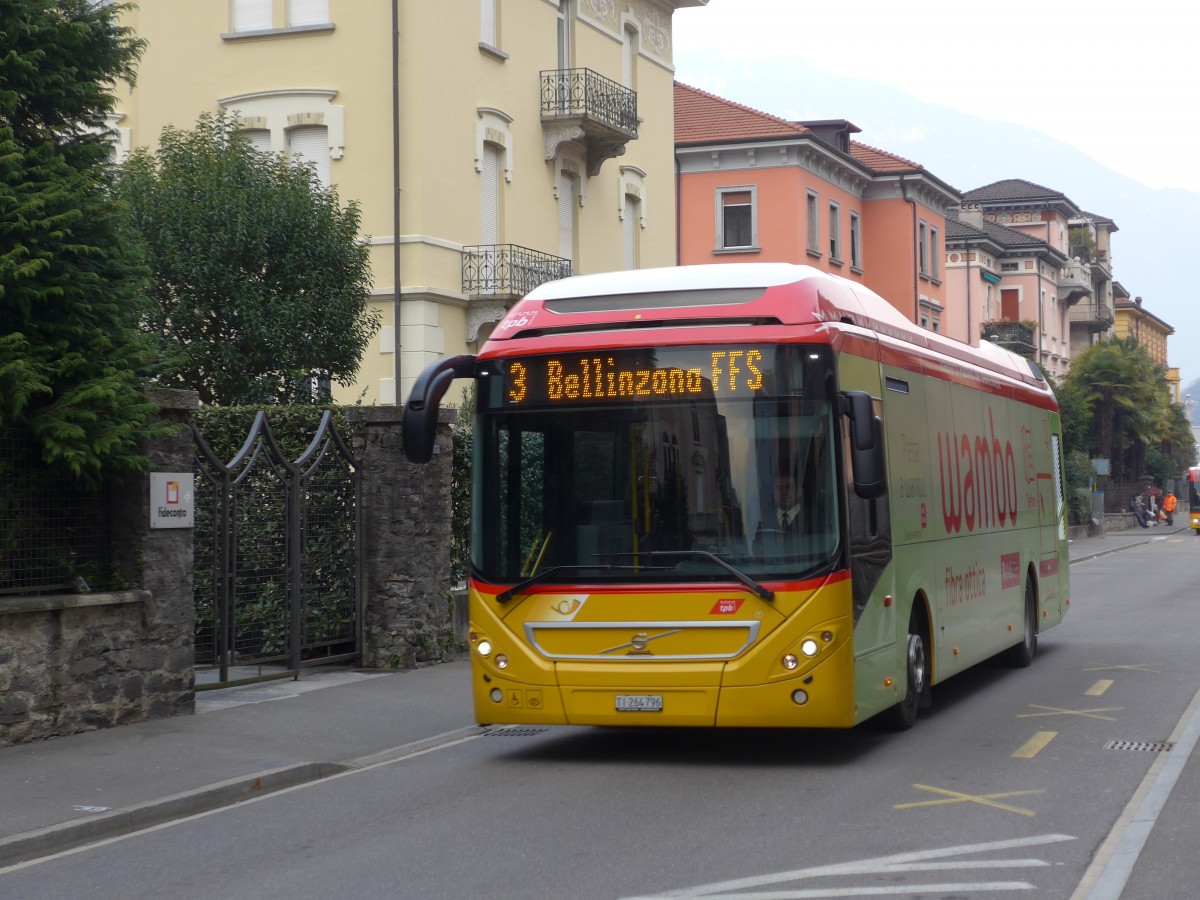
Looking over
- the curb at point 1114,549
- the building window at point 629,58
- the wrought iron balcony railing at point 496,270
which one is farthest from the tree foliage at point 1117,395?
the wrought iron balcony railing at point 496,270

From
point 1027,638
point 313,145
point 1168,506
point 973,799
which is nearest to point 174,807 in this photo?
point 973,799

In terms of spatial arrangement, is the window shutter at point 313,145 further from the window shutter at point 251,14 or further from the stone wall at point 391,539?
the stone wall at point 391,539

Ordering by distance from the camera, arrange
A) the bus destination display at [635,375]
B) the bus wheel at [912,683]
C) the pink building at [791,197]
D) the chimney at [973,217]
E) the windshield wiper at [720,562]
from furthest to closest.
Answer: the chimney at [973,217]
the pink building at [791,197]
the bus wheel at [912,683]
the bus destination display at [635,375]
the windshield wiper at [720,562]

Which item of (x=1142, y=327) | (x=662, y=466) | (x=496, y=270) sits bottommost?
(x=662, y=466)

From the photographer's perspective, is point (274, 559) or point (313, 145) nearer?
point (274, 559)

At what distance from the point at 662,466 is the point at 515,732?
3214 mm

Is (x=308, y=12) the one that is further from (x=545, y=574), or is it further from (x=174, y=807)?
(x=174, y=807)

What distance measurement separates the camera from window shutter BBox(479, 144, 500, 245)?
3006 cm

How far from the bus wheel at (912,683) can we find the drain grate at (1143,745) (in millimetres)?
1357

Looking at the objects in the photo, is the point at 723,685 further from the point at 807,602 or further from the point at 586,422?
the point at 586,422

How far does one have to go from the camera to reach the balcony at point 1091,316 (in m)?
91.2

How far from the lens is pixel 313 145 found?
28828mm

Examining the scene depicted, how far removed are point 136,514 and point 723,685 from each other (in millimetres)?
4930

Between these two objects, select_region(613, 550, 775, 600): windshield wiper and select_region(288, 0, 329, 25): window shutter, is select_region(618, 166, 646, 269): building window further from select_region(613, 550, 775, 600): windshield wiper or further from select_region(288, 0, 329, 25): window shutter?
select_region(613, 550, 775, 600): windshield wiper
